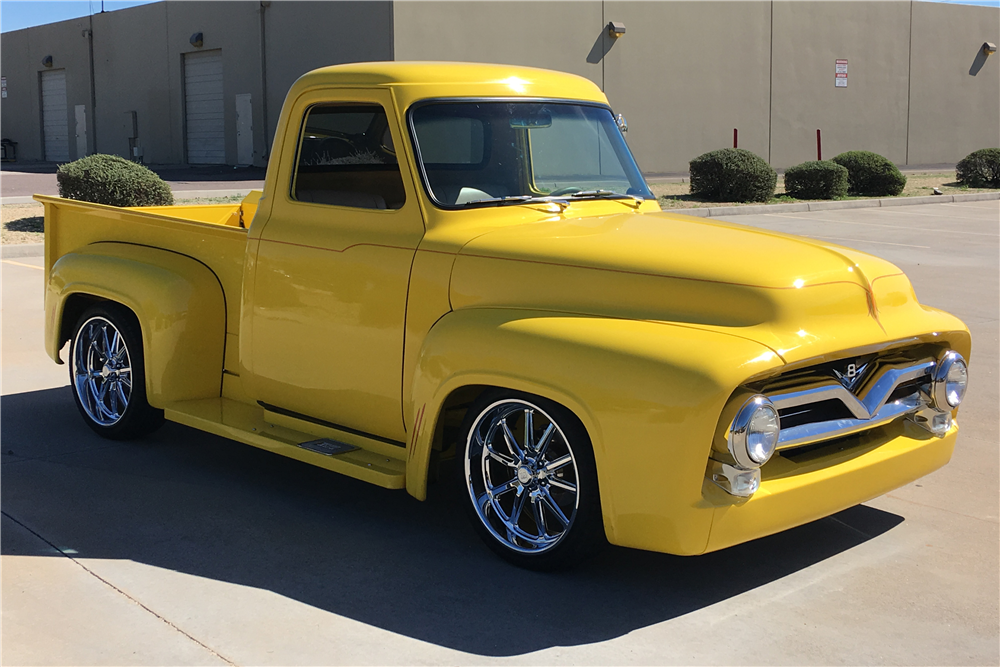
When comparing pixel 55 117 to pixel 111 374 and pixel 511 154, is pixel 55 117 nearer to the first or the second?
pixel 111 374

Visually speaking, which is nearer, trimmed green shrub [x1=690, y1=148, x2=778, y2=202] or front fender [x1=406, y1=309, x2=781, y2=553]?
front fender [x1=406, y1=309, x2=781, y2=553]

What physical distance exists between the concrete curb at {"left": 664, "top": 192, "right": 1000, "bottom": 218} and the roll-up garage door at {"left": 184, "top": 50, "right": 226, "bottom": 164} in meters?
16.5

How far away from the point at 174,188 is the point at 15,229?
7.01 metres

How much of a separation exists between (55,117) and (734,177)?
28.2 m

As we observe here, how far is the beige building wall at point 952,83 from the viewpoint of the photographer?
3372 cm

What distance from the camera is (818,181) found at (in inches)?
874

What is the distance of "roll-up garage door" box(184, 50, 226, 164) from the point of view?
3086cm

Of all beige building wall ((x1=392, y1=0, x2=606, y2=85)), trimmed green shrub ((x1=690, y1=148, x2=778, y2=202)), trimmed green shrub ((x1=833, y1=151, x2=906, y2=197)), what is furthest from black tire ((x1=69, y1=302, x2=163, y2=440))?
trimmed green shrub ((x1=833, y1=151, x2=906, y2=197))

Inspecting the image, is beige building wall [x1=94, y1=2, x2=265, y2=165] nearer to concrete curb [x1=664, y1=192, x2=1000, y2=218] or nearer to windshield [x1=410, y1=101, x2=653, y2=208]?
concrete curb [x1=664, y1=192, x2=1000, y2=218]

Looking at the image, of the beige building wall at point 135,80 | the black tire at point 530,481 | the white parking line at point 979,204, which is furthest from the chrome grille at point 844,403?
the beige building wall at point 135,80

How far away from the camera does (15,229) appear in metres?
15.2

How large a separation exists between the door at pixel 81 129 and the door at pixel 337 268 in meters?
34.5

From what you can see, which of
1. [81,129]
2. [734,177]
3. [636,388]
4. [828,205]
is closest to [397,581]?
[636,388]

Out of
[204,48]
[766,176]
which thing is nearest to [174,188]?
[204,48]
